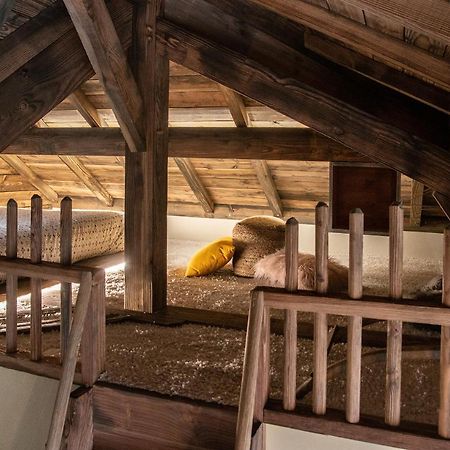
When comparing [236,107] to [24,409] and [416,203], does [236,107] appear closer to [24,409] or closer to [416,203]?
[416,203]

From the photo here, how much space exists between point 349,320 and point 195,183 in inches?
156

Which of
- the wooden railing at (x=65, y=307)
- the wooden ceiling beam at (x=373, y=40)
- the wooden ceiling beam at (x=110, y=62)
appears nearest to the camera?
the wooden ceiling beam at (x=373, y=40)

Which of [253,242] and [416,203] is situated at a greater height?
[416,203]

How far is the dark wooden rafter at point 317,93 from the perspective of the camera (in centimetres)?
230

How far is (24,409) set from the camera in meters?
2.04

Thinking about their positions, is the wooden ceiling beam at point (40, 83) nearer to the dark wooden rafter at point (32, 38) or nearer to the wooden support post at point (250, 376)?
the dark wooden rafter at point (32, 38)

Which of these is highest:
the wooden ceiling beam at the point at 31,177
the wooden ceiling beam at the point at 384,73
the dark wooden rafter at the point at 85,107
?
the dark wooden rafter at the point at 85,107

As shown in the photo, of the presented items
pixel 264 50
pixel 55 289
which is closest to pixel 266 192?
pixel 55 289

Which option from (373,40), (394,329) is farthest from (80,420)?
(373,40)

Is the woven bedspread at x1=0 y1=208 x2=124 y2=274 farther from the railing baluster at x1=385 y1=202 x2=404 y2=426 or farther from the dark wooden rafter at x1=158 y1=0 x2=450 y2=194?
the railing baluster at x1=385 y1=202 x2=404 y2=426

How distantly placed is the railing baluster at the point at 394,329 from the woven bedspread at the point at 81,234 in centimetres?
264

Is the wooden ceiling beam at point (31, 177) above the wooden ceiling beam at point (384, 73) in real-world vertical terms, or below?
below

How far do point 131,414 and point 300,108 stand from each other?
4.67 ft

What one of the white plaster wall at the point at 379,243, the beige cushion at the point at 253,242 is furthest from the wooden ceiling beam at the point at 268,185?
the beige cushion at the point at 253,242
